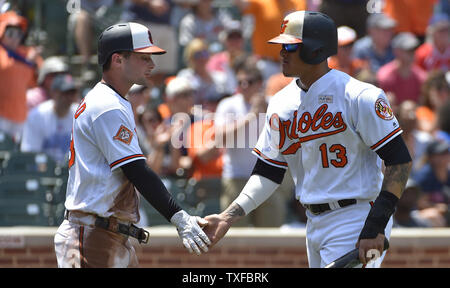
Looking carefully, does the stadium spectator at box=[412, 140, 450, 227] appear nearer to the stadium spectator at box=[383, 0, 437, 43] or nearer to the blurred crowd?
the blurred crowd

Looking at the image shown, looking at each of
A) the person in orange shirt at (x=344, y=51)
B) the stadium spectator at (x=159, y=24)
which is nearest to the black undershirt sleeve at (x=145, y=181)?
the person in orange shirt at (x=344, y=51)

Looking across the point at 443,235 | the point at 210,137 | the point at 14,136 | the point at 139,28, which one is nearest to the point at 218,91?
the point at 210,137

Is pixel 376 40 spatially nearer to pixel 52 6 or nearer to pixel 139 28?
pixel 52 6

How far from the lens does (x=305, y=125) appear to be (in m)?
4.87

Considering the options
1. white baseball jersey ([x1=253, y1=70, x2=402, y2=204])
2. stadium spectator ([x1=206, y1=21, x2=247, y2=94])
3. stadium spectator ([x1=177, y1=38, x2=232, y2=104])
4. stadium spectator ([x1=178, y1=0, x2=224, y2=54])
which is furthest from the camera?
stadium spectator ([x1=178, y1=0, x2=224, y2=54])

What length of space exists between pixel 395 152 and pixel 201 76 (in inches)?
224

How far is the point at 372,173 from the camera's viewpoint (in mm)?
4805

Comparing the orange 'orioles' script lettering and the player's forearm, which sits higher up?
the orange 'orioles' script lettering

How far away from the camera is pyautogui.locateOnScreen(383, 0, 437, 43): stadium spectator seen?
10.7 m

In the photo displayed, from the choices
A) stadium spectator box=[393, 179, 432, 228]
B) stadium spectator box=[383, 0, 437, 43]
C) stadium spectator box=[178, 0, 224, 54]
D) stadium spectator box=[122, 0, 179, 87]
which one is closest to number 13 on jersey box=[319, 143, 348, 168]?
stadium spectator box=[393, 179, 432, 228]

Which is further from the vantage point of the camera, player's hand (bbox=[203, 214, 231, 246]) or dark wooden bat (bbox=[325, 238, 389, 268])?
player's hand (bbox=[203, 214, 231, 246])

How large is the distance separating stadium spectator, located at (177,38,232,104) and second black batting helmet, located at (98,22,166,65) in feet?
15.7

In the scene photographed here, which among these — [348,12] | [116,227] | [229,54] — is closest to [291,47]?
[116,227]

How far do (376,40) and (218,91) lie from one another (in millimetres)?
2066
